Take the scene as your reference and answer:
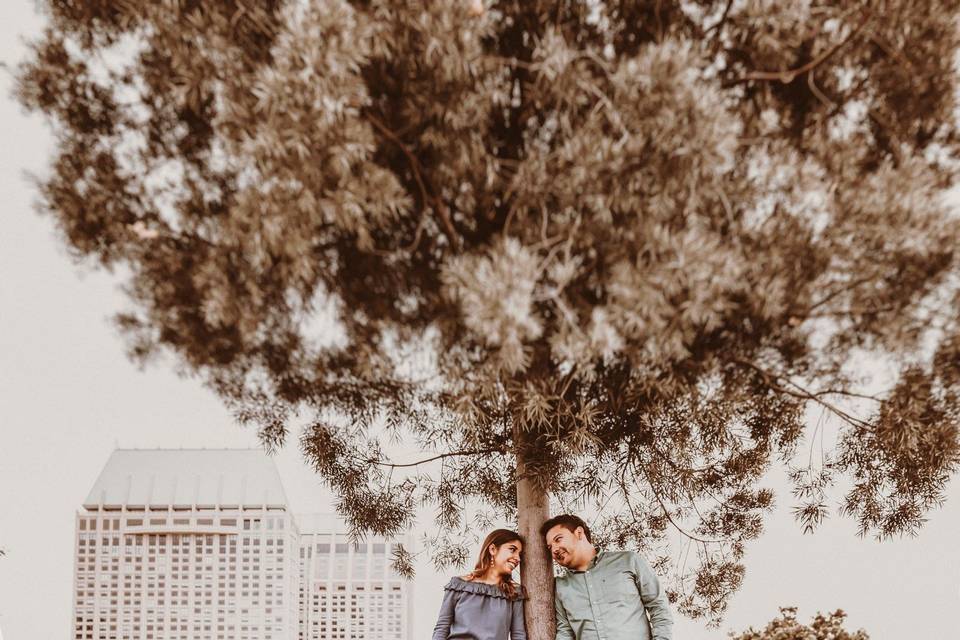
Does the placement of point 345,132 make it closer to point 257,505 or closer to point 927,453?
point 927,453

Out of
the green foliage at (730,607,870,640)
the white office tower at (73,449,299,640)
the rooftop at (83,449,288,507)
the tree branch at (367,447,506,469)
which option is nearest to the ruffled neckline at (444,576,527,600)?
the tree branch at (367,447,506,469)

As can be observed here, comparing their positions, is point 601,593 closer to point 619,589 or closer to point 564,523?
point 619,589

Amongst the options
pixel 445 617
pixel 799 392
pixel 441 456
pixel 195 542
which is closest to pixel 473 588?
pixel 445 617

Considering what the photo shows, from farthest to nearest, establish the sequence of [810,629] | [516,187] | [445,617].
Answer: [810,629]
[445,617]
[516,187]

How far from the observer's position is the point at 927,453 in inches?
121

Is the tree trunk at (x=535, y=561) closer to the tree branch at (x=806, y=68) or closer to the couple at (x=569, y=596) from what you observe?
the couple at (x=569, y=596)

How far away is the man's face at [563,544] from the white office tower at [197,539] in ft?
45.9

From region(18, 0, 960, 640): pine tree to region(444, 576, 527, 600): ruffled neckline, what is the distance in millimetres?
649

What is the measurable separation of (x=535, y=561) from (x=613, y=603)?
0.30 meters

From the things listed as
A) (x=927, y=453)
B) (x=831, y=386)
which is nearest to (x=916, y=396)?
(x=831, y=386)

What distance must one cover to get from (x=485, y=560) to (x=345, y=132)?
68.1 inches

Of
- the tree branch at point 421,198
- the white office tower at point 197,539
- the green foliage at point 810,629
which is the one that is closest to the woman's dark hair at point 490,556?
the tree branch at point 421,198

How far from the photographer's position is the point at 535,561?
9.69 feet

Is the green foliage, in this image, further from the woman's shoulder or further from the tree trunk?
the woman's shoulder
